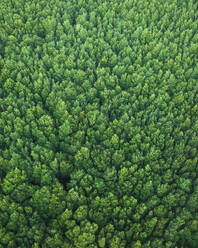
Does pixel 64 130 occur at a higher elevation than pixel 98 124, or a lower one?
lower

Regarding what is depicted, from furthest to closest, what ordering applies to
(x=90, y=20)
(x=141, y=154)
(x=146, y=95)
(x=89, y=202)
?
(x=90, y=20), (x=146, y=95), (x=141, y=154), (x=89, y=202)

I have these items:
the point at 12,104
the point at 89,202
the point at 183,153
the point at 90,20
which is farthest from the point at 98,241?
the point at 90,20

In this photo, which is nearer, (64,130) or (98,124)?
(64,130)

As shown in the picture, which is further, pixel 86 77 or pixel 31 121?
pixel 86 77

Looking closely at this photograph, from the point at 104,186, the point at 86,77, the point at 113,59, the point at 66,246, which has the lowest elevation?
the point at 66,246

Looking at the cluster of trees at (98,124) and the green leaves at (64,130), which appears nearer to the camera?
the cluster of trees at (98,124)

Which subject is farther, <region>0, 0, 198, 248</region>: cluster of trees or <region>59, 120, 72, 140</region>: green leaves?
<region>59, 120, 72, 140</region>: green leaves

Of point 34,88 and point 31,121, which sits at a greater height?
point 34,88

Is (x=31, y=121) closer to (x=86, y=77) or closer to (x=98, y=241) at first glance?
(x=86, y=77)
